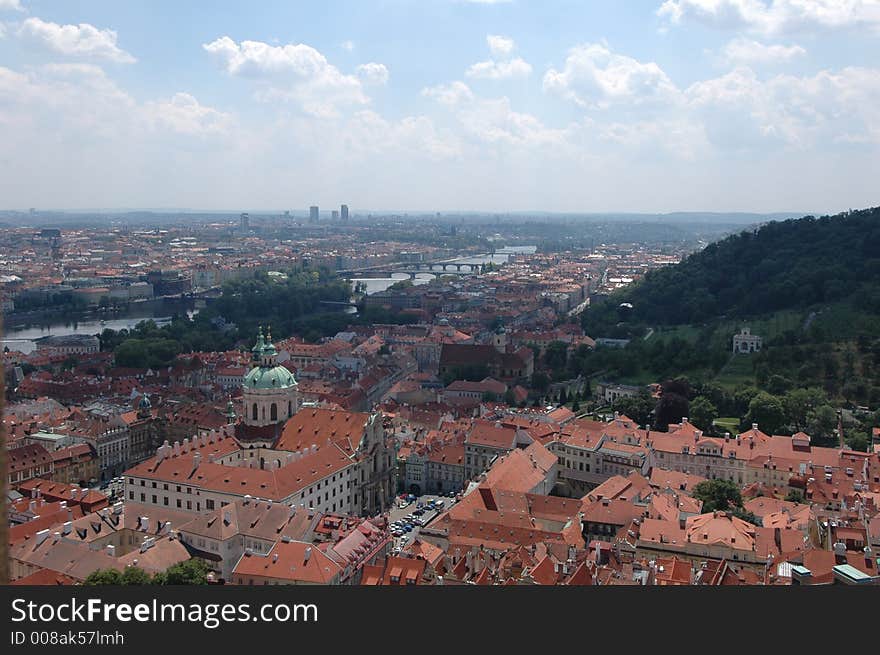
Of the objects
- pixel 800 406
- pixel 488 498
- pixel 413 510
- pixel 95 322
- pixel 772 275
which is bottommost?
pixel 95 322

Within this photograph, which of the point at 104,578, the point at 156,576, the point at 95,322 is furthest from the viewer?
the point at 95,322

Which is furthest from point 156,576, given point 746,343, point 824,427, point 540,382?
point 746,343

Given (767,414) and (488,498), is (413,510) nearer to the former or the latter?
(488,498)

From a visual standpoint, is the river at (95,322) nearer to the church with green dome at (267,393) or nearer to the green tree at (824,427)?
the church with green dome at (267,393)

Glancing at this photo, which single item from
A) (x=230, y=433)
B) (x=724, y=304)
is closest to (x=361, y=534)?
(x=230, y=433)

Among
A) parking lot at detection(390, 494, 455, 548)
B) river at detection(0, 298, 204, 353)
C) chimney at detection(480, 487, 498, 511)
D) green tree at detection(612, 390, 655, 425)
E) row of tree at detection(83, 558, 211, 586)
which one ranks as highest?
row of tree at detection(83, 558, 211, 586)

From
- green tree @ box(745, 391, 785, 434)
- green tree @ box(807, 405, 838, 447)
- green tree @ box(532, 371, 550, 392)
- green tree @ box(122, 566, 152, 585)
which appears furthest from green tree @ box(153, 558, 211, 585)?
green tree @ box(532, 371, 550, 392)

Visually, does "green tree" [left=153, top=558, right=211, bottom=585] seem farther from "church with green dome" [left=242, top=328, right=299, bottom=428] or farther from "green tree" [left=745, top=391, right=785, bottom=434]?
"green tree" [left=745, top=391, right=785, bottom=434]

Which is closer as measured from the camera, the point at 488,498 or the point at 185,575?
the point at 185,575
